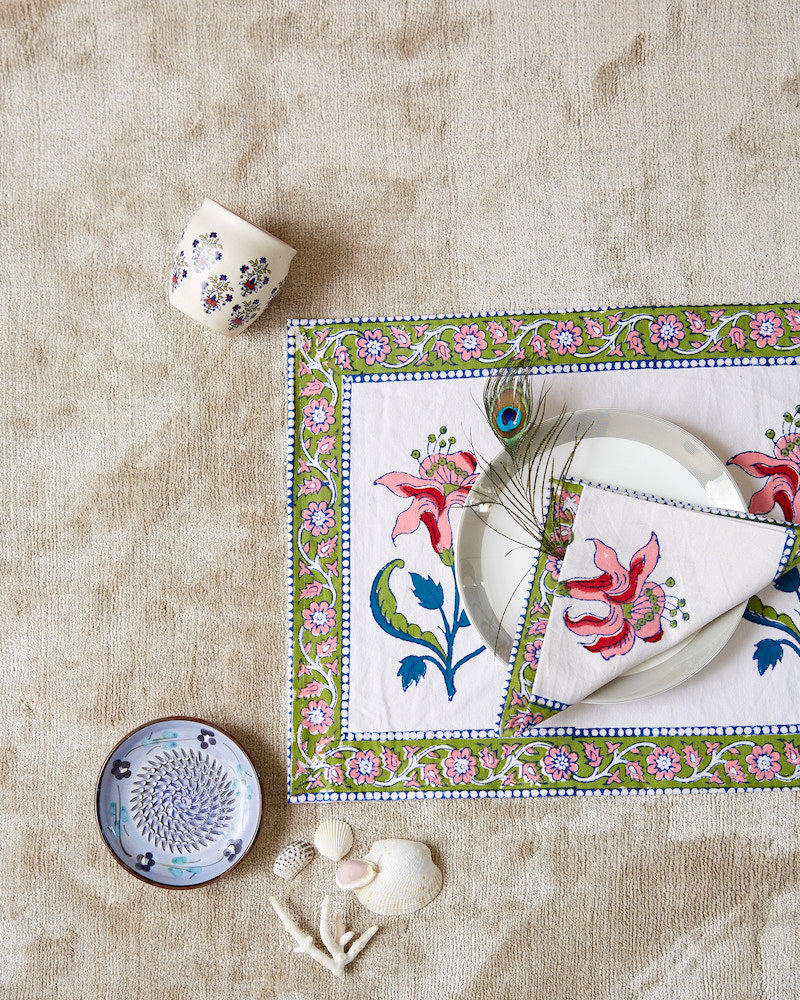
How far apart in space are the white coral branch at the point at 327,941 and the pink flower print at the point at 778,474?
684 millimetres

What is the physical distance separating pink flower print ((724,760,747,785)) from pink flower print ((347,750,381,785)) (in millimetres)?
407

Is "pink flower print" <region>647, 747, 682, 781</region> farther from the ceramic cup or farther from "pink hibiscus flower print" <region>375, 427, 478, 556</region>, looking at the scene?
the ceramic cup

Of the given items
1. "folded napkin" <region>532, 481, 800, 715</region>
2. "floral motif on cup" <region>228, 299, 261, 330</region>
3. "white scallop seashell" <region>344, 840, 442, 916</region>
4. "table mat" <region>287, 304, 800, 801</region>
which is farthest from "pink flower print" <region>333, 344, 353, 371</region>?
"white scallop seashell" <region>344, 840, 442, 916</region>

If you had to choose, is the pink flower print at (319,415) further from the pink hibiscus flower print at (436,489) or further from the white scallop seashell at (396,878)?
the white scallop seashell at (396,878)

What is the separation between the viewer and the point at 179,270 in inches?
32.4

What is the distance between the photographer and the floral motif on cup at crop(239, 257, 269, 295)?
80 centimetres

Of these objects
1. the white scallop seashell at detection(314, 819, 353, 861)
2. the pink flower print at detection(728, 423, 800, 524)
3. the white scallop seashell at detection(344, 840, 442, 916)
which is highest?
the pink flower print at detection(728, 423, 800, 524)

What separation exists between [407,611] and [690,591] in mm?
313

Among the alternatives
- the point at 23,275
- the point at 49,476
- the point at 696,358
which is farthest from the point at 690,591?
the point at 23,275

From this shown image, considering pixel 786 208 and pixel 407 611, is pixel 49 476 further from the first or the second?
pixel 786 208

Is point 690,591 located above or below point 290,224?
below

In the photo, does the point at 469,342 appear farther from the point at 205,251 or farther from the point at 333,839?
the point at 333,839

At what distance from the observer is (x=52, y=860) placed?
2.86ft

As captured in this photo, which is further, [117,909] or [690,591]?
[117,909]
